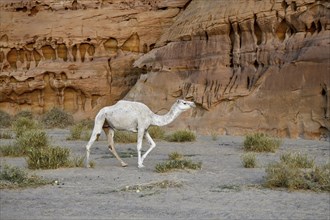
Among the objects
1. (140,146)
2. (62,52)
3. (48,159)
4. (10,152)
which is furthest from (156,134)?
(62,52)

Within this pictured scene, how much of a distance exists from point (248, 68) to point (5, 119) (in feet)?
61.0

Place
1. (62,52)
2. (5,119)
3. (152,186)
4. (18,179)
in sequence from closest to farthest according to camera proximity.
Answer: (152,186) < (18,179) < (5,119) < (62,52)

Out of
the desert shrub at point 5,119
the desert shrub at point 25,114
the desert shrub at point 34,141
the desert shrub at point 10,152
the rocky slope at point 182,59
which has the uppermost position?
the rocky slope at point 182,59

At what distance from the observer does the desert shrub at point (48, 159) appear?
38.5 feet

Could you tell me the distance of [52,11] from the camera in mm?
40094

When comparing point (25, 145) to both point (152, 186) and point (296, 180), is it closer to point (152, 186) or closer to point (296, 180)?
point (152, 186)

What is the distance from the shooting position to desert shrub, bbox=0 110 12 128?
34156 millimetres

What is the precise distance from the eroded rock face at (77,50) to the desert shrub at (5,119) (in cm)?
272

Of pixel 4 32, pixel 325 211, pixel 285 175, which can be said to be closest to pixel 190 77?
pixel 4 32

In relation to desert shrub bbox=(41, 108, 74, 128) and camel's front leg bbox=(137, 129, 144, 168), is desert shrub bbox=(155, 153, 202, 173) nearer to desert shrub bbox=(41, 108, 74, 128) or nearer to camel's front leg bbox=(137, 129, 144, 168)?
camel's front leg bbox=(137, 129, 144, 168)

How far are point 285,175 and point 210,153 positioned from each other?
23.5 feet

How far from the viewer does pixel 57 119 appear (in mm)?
34031

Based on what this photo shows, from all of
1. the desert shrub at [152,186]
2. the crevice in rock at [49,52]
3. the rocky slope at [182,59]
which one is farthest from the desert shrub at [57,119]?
the desert shrub at [152,186]

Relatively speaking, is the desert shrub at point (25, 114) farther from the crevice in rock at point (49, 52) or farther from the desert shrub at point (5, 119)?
the crevice in rock at point (49, 52)
